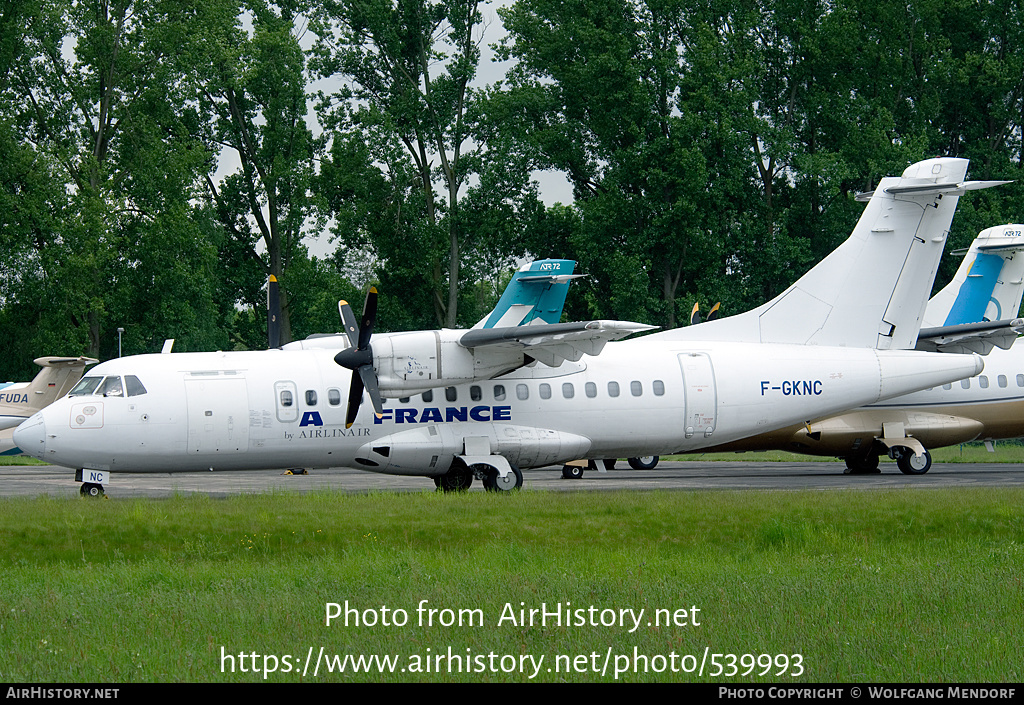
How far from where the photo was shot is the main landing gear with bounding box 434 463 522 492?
22.5 meters

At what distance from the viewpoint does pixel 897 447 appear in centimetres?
3061


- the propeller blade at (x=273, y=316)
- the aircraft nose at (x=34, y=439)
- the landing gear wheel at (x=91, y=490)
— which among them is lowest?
the landing gear wheel at (x=91, y=490)

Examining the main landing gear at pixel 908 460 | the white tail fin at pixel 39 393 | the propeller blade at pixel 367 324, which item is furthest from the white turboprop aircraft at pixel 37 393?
the main landing gear at pixel 908 460

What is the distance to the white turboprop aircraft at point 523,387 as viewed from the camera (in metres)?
21.5

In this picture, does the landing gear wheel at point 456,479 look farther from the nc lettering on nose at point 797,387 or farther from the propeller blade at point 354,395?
the nc lettering on nose at point 797,387

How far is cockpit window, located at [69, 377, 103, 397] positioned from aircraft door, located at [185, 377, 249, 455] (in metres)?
1.76

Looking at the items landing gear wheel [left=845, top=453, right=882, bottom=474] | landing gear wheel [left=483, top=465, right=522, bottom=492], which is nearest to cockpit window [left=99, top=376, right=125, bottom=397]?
landing gear wheel [left=483, top=465, right=522, bottom=492]

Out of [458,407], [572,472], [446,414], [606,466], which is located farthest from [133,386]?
[606,466]

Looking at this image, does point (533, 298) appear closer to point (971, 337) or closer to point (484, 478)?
point (484, 478)

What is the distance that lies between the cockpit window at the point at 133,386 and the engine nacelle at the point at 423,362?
4.62 meters

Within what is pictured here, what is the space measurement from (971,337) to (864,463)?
4569 millimetres

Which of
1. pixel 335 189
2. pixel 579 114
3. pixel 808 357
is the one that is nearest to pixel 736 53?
pixel 579 114

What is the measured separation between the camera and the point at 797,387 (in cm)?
2470

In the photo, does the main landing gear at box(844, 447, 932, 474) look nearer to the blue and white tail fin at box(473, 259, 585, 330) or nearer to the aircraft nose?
the blue and white tail fin at box(473, 259, 585, 330)
